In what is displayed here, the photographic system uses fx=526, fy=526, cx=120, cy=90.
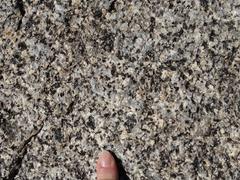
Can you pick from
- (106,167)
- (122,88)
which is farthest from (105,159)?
(122,88)

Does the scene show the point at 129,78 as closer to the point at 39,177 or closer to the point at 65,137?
the point at 65,137

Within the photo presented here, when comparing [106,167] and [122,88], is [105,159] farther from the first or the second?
[122,88]

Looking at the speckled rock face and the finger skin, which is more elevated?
the speckled rock face

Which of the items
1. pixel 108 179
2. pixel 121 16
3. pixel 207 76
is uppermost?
pixel 121 16

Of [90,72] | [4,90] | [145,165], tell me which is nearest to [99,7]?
[90,72]
